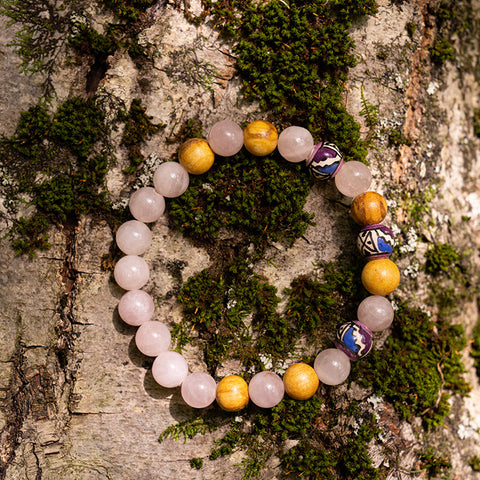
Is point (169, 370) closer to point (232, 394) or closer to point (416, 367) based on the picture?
point (232, 394)

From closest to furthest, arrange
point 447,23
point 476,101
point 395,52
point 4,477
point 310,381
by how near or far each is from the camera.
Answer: point 4,477, point 310,381, point 395,52, point 447,23, point 476,101

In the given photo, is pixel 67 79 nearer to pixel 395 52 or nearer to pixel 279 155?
pixel 279 155

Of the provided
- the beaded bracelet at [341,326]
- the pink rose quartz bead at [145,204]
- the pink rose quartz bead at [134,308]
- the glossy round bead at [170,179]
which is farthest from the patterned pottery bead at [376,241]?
the pink rose quartz bead at [134,308]

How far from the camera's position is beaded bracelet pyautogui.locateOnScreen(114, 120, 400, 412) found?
2.51 metres

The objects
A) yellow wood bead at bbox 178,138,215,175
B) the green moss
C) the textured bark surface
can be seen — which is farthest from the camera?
the green moss

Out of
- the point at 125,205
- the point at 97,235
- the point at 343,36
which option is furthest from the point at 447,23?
the point at 97,235

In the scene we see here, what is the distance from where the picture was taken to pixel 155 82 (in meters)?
2.52

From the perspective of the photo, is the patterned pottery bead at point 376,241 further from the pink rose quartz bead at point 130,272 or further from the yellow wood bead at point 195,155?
the pink rose quartz bead at point 130,272

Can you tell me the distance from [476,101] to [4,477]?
431 centimetres

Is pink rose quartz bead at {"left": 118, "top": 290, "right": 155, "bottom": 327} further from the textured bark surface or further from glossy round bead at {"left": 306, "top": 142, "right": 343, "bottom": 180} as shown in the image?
glossy round bead at {"left": 306, "top": 142, "right": 343, "bottom": 180}

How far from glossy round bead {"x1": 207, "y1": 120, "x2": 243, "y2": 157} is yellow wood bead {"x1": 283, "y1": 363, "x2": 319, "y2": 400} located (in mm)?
1404

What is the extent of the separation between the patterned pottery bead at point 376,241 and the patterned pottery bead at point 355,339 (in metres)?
0.46

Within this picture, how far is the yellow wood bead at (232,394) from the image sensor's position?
2.47m

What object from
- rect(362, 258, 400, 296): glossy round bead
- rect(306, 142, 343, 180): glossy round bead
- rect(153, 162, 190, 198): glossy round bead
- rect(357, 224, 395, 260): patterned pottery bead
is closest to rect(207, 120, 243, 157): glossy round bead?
rect(153, 162, 190, 198): glossy round bead
